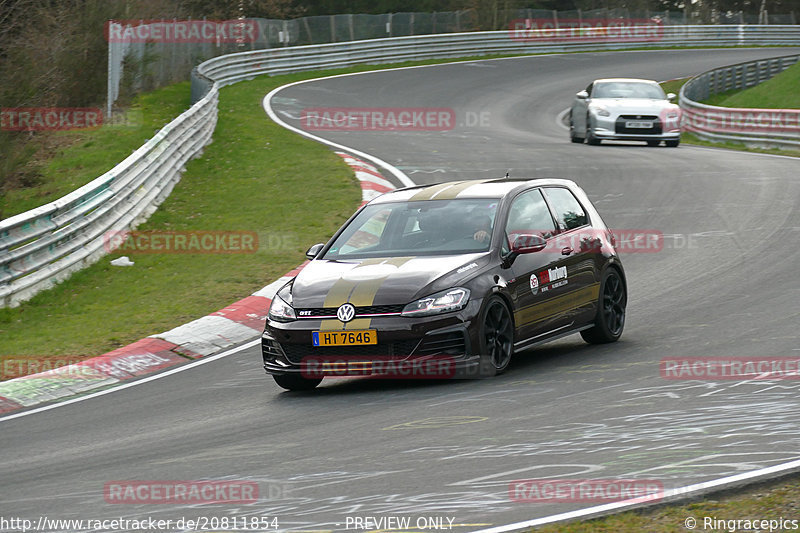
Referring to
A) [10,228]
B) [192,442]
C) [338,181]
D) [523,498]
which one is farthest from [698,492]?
[338,181]

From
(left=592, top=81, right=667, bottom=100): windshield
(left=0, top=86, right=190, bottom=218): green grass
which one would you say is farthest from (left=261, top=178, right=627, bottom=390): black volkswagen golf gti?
(left=592, top=81, right=667, bottom=100): windshield

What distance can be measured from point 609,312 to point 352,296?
2.82 meters

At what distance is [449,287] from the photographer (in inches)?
346

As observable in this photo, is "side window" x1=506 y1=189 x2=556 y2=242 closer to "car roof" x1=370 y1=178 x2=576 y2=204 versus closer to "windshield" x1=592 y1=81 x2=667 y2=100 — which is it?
"car roof" x1=370 y1=178 x2=576 y2=204

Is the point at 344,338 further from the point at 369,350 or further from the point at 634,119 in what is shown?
the point at 634,119

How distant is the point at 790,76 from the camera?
39.0 metres

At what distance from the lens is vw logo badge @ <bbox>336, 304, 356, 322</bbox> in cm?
868

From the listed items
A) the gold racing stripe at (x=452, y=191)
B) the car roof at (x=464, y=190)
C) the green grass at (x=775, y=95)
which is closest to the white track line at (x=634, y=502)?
the car roof at (x=464, y=190)

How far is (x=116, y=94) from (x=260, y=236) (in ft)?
36.7

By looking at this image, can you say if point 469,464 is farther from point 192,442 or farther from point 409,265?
point 409,265

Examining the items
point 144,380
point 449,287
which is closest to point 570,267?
point 449,287

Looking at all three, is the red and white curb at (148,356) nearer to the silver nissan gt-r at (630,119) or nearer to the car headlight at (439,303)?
the car headlight at (439,303)

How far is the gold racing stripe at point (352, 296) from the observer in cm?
866

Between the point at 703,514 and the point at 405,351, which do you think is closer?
the point at 703,514
